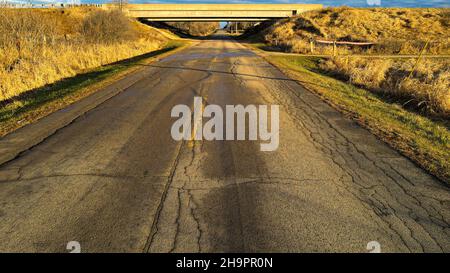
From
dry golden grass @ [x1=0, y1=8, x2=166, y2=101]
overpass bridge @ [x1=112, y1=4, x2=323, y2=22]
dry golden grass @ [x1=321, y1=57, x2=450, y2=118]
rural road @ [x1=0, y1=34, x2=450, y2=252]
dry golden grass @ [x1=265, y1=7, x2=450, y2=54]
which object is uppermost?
overpass bridge @ [x1=112, y1=4, x2=323, y2=22]

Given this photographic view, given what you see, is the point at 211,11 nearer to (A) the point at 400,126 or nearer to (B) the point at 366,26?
(B) the point at 366,26

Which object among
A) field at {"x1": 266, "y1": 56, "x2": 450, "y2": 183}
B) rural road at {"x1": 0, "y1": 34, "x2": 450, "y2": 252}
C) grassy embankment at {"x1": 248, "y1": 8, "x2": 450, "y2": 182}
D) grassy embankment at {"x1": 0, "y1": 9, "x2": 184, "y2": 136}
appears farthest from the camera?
grassy embankment at {"x1": 0, "y1": 9, "x2": 184, "y2": 136}

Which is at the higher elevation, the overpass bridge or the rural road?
the overpass bridge

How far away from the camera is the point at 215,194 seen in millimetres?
4258

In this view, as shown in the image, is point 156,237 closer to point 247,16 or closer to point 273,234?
point 273,234

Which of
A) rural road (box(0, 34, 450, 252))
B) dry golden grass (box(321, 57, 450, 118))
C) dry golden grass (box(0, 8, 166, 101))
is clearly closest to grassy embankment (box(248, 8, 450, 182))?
dry golden grass (box(321, 57, 450, 118))

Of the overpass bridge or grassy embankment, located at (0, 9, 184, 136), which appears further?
the overpass bridge

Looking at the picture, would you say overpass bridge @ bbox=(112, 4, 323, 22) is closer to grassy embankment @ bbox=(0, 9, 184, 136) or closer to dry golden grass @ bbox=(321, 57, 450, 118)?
grassy embankment @ bbox=(0, 9, 184, 136)

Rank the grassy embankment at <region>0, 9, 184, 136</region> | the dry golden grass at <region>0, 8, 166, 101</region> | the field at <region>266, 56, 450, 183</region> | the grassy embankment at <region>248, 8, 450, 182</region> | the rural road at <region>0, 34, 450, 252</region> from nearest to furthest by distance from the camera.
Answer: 1. the rural road at <region>0, 34, 450, 252</region>
2. the field at <region>266, 56, 450, 183</region>
3. the grassy embankment at <region>248, 8, 450, 182</region>
4. the grassy embankment at <region>0, 9, 184, 136</region>
5. the dry golden grass at <region>0, 8, 166, 101</region>

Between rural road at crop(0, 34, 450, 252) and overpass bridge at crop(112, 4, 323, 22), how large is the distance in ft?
225

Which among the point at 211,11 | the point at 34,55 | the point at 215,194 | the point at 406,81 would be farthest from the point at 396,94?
the point at 211,11

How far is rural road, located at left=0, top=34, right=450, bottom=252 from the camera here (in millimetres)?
3338

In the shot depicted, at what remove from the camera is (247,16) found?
2756 inches

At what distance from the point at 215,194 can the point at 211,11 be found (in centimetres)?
7263
